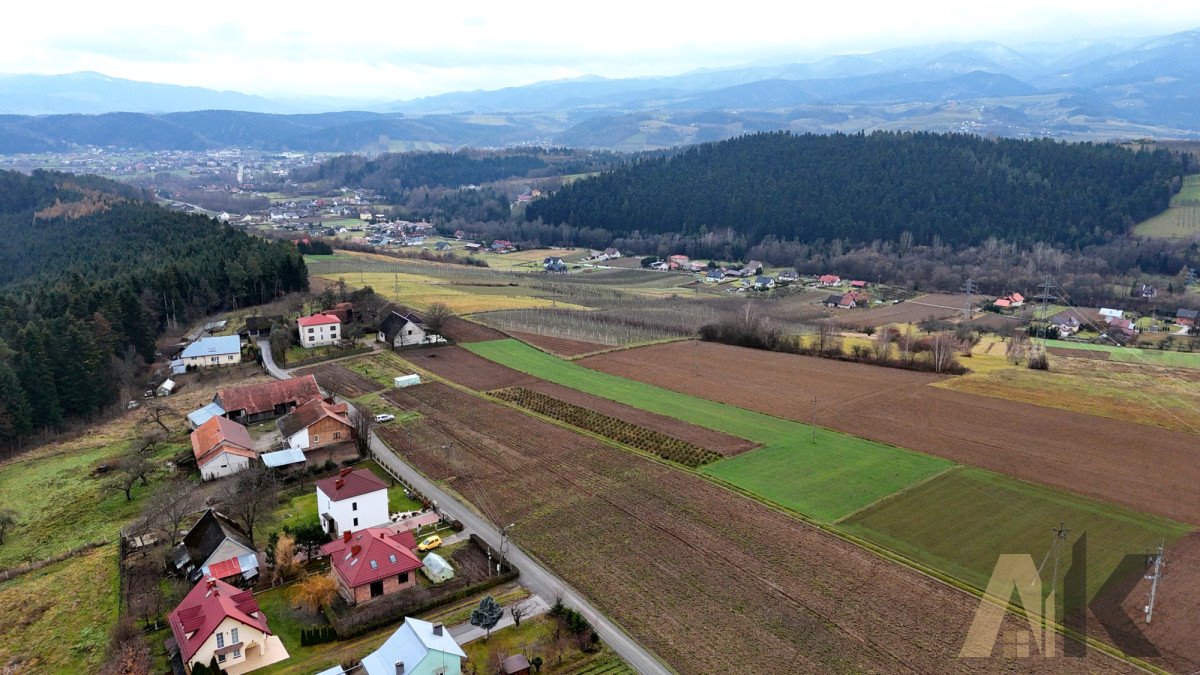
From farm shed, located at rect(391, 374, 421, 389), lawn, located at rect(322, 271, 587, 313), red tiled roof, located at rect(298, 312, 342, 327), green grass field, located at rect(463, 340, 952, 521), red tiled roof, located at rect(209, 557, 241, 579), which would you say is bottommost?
lawn, located at rect(322, 271, 587, 313)

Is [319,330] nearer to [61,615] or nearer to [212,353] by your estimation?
[212,353]

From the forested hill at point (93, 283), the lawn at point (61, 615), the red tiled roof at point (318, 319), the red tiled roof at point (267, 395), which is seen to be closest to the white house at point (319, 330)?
the red tiled roof at point (318, 319)

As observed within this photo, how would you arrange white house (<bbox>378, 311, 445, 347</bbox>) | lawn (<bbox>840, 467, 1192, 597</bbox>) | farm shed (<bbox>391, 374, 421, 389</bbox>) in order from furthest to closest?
1. white house (<bbox>378, 311, 445, 347</bbox>)
2. farm shed (<bbox>391, 374, 421, 389</bbox>)
3. lawn (<bbox>840, 467, 1192, 597</bbox>)

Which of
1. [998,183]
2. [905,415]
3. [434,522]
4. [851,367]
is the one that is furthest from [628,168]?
[434,522]

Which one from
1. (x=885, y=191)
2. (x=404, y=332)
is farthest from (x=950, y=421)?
(x=885, y=191)

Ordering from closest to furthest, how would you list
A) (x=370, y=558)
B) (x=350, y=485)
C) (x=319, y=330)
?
(x=370, y=558), (x=350, y=485), (x=319, y=330)

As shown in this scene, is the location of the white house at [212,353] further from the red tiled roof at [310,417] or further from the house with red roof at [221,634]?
the house with red roof at [221,634]

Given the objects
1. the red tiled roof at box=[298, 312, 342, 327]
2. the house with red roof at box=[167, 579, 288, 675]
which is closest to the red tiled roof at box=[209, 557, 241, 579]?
the house with red roof at box=[167, 579, 288, 675]

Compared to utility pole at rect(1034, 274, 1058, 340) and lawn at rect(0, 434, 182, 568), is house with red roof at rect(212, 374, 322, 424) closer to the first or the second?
lawn at rect(0, 434, 182, 568)
